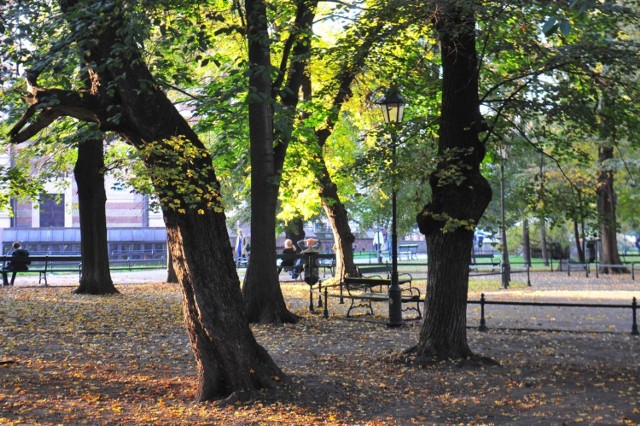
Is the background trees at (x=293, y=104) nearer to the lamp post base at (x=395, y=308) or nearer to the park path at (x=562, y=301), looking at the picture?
the lamp post base at (x=395, y=308)

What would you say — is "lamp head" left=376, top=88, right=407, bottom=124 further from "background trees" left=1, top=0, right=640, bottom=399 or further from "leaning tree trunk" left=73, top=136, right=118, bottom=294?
"leaning tree trunk" left=73, top=136, right=118, bottom=294

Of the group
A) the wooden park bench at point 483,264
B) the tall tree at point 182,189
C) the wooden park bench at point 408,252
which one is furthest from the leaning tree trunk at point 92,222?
the wooden park bench at point 408,252

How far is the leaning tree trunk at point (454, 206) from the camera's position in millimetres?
10281

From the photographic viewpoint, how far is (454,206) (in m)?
10.3

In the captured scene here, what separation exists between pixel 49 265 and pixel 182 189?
30.3 meters

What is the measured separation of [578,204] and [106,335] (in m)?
8.06

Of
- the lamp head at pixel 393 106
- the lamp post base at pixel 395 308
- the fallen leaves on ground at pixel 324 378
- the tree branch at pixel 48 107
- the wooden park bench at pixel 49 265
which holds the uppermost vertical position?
the lamp head at pixel 393 106

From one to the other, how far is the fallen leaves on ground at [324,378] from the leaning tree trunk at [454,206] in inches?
19.6

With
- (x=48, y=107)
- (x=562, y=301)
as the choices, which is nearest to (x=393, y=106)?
(x=48, y=107)

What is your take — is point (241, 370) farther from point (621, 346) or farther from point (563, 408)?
point (621, 346)

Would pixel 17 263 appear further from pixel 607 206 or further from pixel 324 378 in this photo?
pixel 607 206

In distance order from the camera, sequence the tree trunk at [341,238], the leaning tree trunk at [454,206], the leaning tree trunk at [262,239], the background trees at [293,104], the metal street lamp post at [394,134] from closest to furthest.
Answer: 1. the background trees at [293,104]
2. the leaning tree trunk at [454,206]
3. the metal street lamp post at [394,134]
4. the leaning tree trunk at [262,239]
5. the tree trunk at [341,238]

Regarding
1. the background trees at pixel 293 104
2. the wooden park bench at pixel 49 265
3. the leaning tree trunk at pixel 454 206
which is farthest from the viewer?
the wooden park bench at pixel 49 265

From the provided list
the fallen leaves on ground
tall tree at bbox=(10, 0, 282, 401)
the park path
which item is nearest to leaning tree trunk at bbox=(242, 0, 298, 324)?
the fallen leaves on ground
